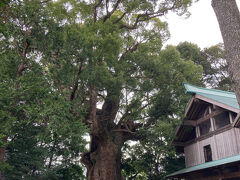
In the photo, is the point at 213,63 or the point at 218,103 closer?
the point at 218,103

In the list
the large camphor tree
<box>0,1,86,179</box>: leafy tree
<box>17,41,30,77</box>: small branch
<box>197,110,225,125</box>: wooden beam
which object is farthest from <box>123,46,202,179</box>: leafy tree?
<box>17,41,30,77</box>: small branch

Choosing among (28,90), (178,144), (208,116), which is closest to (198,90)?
(208,116)

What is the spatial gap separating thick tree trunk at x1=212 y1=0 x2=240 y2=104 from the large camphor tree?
5.06 meters

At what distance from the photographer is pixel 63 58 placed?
8.58 m

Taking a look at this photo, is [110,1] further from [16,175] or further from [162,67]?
[16,175]

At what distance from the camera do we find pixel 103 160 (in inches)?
488

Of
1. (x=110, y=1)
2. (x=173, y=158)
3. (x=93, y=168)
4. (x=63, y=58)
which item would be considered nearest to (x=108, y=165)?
(x=93, y=168)

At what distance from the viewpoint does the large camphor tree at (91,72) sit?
7910 mm

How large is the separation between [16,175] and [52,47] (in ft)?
33.2

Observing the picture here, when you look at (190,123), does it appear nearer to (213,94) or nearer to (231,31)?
(213,94)

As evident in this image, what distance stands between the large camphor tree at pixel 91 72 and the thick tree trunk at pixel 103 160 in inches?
1.9

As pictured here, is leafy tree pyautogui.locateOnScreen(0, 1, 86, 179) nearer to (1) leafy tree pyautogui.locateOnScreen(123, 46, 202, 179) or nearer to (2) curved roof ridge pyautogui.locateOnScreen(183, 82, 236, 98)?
(1) leafy tree pyautogui.locateOnScreen(123, 46, 202, 179)

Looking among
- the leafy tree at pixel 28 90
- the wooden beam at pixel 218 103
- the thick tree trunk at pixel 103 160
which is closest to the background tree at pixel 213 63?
the wooden beam at pixel 218 103

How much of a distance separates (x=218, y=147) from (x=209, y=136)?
0.80 metres
